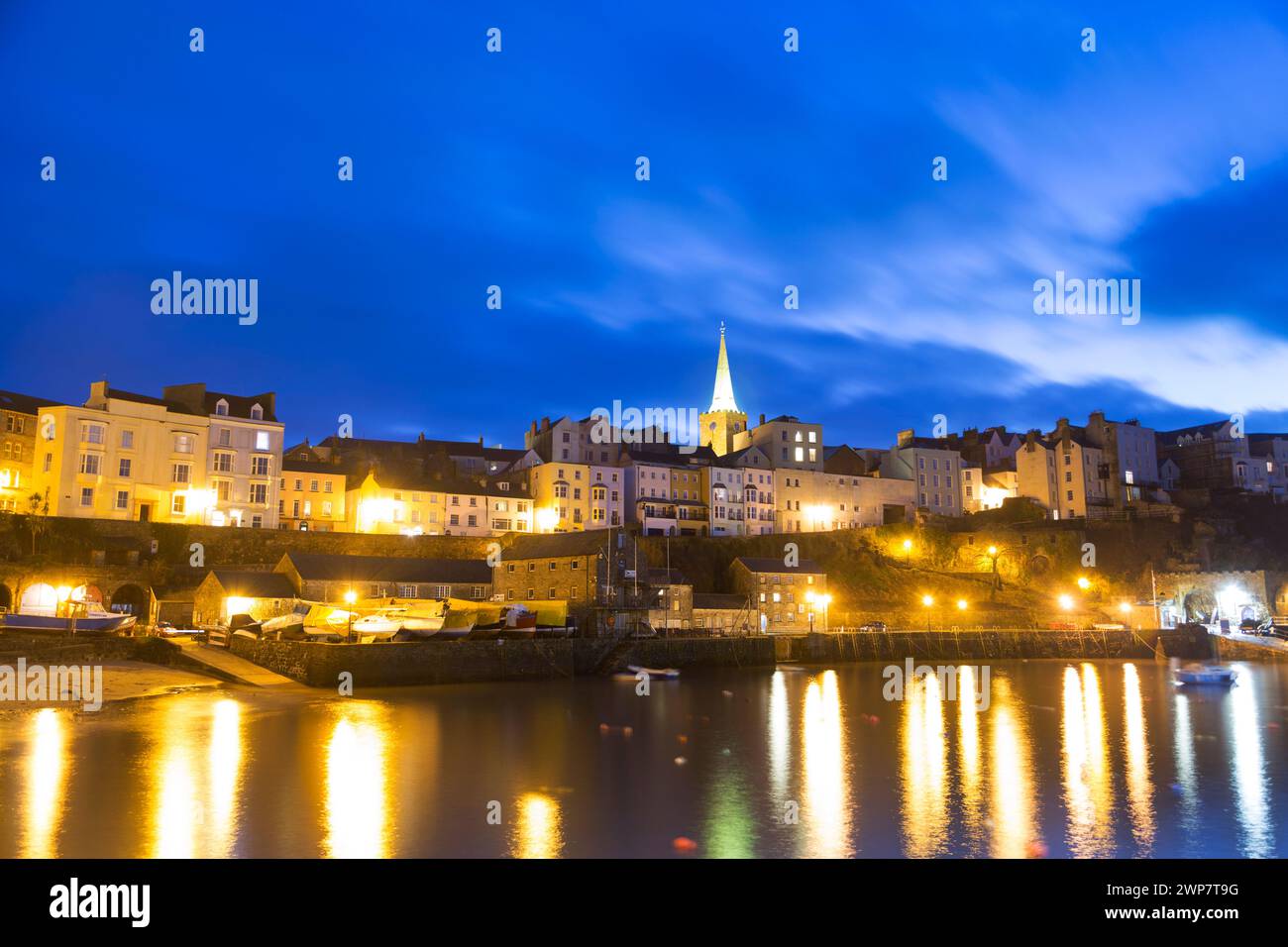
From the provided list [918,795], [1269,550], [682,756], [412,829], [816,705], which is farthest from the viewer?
[1269,550]

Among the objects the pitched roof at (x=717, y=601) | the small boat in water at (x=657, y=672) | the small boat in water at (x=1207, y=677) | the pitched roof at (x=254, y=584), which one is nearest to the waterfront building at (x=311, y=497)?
the pitched roof at (x=254, y=584)

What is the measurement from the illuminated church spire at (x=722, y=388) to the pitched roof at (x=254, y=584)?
6357 cm

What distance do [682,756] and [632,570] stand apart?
97.3ft

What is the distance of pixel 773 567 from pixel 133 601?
4103 cm

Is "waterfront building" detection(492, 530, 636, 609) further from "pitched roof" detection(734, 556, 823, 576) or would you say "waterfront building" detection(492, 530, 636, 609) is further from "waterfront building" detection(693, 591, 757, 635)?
"pitched roof" detection(734, 556, 823, 576)

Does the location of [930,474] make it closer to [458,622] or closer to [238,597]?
[458,622]

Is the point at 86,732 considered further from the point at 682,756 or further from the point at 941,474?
the point at 941,474

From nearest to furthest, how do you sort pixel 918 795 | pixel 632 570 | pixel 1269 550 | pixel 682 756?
1. pixel 918 795
2. pixel 682 756
3. pixel 632 570
4. pixel 1269 550

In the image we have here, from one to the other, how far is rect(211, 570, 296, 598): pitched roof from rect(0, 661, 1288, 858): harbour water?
1208cm

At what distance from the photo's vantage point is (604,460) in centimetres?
8025

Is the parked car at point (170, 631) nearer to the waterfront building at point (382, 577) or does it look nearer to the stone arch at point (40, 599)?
the stone arch at point (40, 599)
